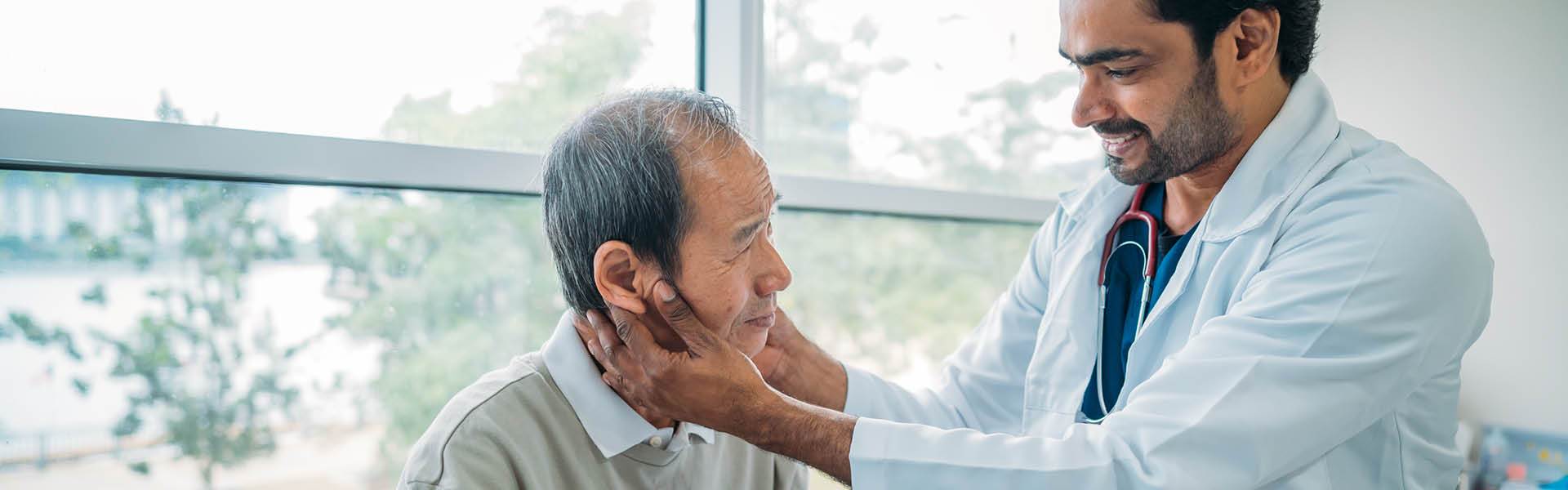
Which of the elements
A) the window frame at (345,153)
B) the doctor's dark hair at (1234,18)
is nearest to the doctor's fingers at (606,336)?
the window frame at (345,153)

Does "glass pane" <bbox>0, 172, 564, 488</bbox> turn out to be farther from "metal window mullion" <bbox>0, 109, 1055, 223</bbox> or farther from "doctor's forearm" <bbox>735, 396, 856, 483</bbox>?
"doctor's forearm" <bbox>735, 396, 856, 483</bbox>

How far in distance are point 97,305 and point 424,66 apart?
573mm

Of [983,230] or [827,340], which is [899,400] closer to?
[827,340]

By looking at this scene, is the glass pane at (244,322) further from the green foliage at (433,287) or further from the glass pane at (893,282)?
the glass pane at (893,282)

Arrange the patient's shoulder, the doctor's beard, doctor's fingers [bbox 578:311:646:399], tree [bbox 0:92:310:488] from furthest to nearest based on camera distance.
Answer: the doctor's beard < tree [bbox 0:92:310:488] < doctor's fingers [bbox 578:311:646:399] < the patient's shoulder

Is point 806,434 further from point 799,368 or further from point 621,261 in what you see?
point 799,368

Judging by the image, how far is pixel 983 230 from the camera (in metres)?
2.79

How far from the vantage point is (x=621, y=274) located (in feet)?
3.88

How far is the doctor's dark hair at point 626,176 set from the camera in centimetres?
116

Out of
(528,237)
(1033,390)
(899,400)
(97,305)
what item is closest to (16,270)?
(97,305)

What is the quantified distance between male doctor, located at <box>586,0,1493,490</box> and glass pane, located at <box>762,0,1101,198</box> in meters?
0.71

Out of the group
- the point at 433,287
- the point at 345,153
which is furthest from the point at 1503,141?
the point at 345,153

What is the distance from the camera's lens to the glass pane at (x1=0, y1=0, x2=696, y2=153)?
124 centimetres

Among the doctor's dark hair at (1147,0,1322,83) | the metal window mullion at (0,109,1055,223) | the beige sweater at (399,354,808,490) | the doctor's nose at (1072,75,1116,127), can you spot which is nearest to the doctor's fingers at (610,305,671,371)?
the beige sweater at (399,354,808,490)
